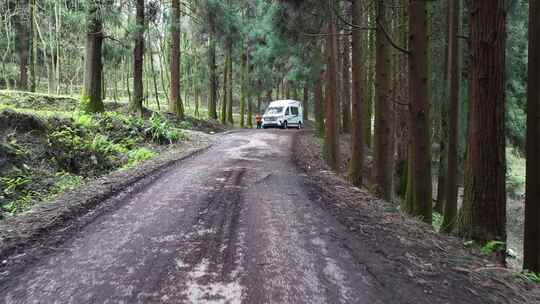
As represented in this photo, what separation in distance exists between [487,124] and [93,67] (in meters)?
12.9

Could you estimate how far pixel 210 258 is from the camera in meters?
4.20

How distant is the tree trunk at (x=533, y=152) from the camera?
5852 millimetres

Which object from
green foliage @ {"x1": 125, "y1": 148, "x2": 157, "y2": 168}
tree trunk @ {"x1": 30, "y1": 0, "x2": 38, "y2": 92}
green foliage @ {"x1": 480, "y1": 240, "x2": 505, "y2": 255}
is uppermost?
tree trunk @ {"x1": 30, "y1": 0, "x2": 38, "y2": 92}

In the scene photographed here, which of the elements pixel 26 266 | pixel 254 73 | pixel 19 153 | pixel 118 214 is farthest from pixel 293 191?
pixel 254 73

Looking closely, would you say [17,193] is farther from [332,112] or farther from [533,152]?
[332,112]

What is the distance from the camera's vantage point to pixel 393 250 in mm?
4648

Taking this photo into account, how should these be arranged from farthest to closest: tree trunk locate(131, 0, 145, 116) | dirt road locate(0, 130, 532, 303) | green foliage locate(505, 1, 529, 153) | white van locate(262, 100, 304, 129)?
white van locate(262, 100, 304, 129) → tree trunk locate(131, 0, 145, 116) → green foliage locate(505, 1, 529, 153) → dirt road locate(0, 130, 532, 303)

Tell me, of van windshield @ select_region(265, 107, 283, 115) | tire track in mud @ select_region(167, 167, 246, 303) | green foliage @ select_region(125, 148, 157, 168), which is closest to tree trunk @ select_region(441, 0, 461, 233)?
tire track in mud @ select_region(167, 167, 246, 303)

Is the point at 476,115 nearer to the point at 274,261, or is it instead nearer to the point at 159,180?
the point at 274,261

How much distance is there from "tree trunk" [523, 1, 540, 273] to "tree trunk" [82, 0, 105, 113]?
12.7 meters

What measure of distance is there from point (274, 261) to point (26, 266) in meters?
2.51

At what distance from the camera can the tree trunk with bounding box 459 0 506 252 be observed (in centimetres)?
548

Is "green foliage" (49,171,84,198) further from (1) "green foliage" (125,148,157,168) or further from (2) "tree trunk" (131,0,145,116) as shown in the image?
(2) "tree trunk" (131,0,145,116)

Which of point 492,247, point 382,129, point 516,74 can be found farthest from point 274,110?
point 492,247
